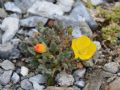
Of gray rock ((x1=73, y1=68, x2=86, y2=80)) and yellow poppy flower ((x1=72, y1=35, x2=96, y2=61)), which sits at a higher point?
yellow poppy flower ((x1=72, y1=35, x2=96, y2=61))

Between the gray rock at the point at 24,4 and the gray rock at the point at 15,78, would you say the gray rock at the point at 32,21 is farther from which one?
the gray rock at the point at 15,78

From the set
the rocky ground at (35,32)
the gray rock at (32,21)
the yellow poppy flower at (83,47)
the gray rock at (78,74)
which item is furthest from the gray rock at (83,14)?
the gray rock at (78,74)

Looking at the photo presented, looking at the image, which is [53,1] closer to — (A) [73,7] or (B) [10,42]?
(A) [73,7]

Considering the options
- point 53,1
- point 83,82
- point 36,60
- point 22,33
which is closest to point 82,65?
point 83,82

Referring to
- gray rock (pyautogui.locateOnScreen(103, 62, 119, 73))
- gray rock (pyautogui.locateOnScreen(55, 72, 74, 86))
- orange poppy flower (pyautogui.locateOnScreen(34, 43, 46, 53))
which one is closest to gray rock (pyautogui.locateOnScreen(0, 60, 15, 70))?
orange poppy flower (pyautogui.locateOnScreen(34, 43, 46, 53))

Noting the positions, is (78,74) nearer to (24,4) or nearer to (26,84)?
(26,84)

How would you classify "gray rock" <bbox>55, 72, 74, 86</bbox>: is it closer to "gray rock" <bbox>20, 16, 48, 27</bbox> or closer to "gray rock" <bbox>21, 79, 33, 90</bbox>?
Answer: "gray rock" <bbox>21, 79, 33, 90</bbox>
